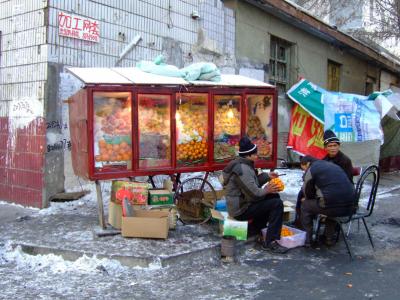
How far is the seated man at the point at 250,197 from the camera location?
18.4 ft

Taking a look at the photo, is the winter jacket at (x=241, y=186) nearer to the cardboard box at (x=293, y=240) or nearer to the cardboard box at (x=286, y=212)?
the cardboard box at (x=293, y=240)

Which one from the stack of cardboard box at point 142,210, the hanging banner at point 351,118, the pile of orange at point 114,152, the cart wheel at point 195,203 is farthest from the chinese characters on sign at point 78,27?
the hanging banner at point 351,118

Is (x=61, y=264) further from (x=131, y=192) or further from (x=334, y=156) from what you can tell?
(x=334, y=156)

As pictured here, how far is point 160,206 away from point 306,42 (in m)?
8.78

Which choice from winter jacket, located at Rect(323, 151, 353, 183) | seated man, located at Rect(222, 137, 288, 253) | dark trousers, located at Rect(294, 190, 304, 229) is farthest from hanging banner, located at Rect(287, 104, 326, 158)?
seated man, located at Rect(222, 137, 288, 253)

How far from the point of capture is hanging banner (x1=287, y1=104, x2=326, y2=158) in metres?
10.6

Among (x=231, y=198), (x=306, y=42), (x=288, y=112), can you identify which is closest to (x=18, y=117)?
(x=231, y=198)

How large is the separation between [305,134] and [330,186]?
5.53 m

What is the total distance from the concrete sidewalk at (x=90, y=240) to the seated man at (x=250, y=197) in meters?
0.39

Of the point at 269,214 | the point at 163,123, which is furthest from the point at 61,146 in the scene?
the point at 269,214

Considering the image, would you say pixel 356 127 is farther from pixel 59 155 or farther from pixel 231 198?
pixel 59 155

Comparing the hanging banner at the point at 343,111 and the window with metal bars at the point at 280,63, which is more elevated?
the window with metal bars at the point at 280,63

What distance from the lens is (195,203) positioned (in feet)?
21.4

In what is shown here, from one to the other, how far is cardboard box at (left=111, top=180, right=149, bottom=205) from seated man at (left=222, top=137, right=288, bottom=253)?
3.34 ft
